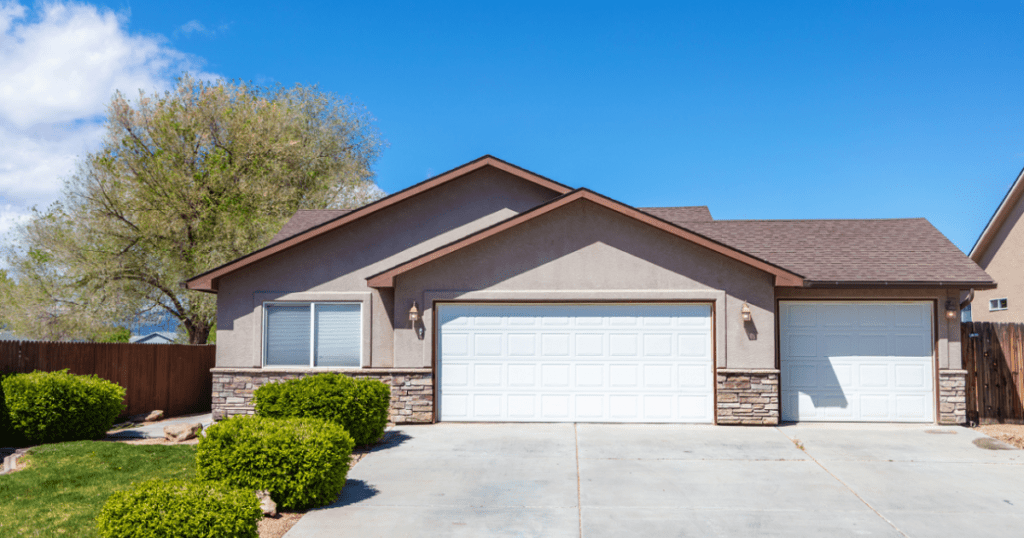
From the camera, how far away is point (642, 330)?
11781mm

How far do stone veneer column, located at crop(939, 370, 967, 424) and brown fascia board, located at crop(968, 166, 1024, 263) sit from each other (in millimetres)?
9264

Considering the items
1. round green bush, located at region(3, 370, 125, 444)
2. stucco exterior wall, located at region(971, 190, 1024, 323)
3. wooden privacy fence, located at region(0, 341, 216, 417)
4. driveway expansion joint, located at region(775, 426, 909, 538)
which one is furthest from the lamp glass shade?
stucco exterior wall, located at region(971, 190, 1024, 323)

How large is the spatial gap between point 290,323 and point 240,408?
1925mm

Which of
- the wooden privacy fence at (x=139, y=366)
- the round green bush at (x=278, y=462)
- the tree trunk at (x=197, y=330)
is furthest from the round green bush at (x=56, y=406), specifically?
the tree trunk at (x=197, y=330)

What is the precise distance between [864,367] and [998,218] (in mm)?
10650

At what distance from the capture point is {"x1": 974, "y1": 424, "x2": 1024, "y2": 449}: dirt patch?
10.2 metres

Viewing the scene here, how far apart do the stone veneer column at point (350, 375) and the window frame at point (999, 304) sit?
17115 millimetres

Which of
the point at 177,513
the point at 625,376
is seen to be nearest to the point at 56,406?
the point at 177,513

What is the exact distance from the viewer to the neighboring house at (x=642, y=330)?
1159 cm

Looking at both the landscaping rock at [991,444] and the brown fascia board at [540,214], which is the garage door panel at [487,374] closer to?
the brown fascia board at [540,214]

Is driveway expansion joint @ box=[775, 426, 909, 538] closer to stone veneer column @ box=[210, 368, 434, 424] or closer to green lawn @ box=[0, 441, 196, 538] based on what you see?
stone veneer column @ box=[210, 368, 434, 424]

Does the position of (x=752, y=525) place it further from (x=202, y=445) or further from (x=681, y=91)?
(x=681, y=91)

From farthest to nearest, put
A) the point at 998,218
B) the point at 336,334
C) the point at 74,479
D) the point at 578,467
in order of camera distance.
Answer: the point at 998,218, the point at 336,334, the point at 578,467, the point at 74,479

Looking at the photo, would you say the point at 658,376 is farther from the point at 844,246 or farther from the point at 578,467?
the point at 844,246
